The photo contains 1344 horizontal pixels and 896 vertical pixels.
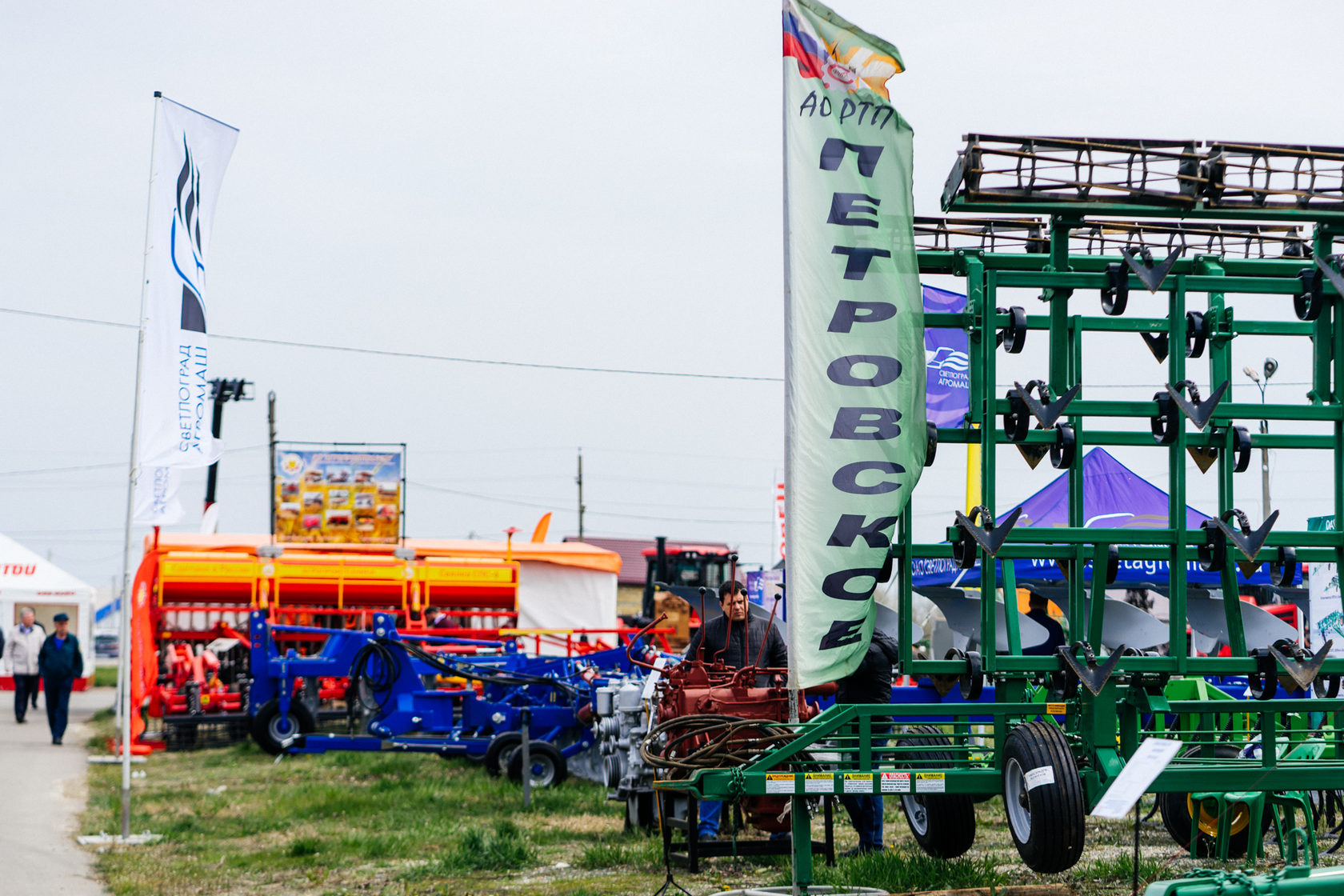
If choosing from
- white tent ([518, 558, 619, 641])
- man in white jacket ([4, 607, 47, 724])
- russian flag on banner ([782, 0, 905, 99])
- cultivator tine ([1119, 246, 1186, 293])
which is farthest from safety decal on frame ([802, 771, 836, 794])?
man in white jacket ([4, 607, 47, 724])

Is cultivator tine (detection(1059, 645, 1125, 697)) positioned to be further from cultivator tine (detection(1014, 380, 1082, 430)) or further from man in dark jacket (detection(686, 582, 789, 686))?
man in dark jacket (detection(686, 582, 789, 686))

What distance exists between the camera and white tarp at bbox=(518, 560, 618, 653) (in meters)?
25.3

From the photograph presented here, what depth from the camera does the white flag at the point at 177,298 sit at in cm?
1274

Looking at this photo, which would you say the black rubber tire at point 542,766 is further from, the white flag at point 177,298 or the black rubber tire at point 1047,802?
the black rubber tire at point 1047,802

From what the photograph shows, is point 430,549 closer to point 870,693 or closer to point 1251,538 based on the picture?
point 870,693

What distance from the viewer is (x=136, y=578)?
780 inches

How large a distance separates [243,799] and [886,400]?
9435mm

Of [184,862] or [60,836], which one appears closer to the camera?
[184,862]

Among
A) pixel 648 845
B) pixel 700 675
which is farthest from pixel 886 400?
pixel 648 845

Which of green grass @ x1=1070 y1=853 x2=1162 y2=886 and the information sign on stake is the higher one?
the information sign on stake

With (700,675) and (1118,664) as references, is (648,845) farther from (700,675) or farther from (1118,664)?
(1118,664)

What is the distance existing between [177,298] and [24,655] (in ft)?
45.6

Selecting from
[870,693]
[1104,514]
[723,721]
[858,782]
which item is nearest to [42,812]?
[870,693]

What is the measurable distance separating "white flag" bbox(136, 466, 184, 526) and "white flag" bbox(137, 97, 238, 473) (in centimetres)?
29
